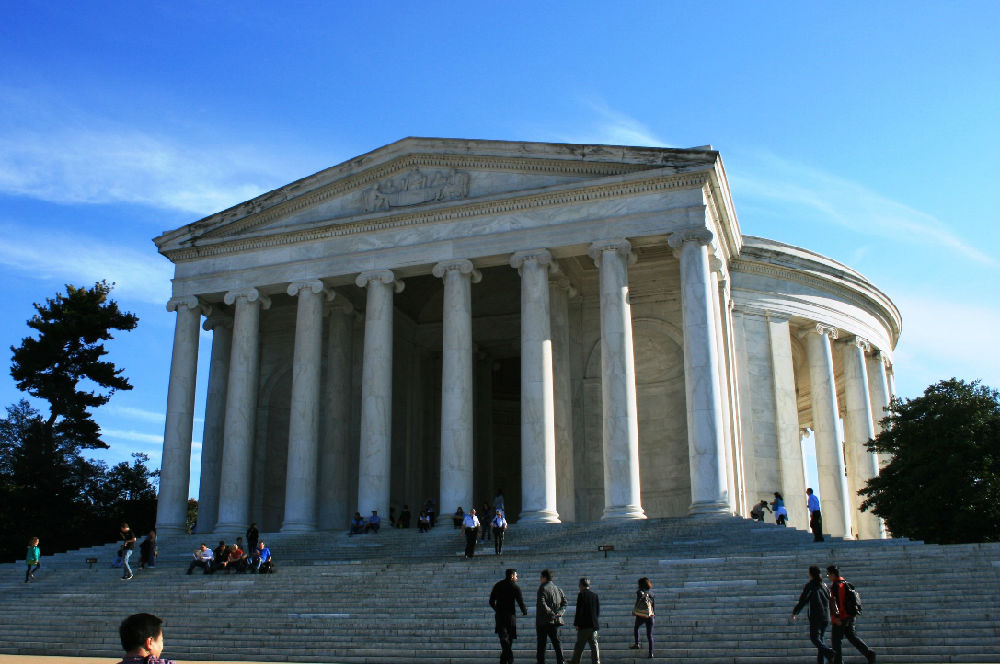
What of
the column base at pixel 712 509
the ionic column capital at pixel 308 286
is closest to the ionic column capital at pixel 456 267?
the ionic column capital at pixel 308 286

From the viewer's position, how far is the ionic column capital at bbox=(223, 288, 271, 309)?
39.8 m

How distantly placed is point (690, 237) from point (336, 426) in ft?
56.5

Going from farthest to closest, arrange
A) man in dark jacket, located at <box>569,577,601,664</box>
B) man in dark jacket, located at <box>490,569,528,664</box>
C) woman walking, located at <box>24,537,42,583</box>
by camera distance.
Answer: woman walking, located at <box>24,537,42,583</box>
man in dark jacket, located at <box>569,577,601,664</box>
man in dark jacket, located at <box>490,569,528,664</box>

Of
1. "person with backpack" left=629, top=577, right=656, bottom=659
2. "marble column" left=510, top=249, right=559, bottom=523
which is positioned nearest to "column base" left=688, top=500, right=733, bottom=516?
"marble column" left=510, top=249, right=559, bottom=523

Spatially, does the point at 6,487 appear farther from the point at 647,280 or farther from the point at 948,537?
the point at 948,537

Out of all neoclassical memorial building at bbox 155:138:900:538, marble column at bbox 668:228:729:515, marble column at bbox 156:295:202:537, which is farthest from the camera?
marble column at bbox 156:295:202:537

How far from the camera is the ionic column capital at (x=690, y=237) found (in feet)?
111

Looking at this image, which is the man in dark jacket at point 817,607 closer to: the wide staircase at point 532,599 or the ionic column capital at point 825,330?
the wide staircase at point 532,599

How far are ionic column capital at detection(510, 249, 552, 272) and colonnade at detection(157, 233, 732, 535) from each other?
0.05 metres

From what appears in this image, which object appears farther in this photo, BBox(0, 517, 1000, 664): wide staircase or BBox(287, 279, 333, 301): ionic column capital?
BBox(287, 279, 333, 301): ionic column capital

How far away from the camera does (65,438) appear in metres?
47.2

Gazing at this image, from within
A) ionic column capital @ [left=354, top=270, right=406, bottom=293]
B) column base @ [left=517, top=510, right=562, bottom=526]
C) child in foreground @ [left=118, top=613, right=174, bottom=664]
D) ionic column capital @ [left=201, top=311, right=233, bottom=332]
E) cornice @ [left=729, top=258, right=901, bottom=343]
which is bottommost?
child in foreground @ [left=118, top=613, right=174, bottom=664]

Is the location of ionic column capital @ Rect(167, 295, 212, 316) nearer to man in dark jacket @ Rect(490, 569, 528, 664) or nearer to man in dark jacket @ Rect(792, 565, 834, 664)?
man in dark jacket @ Rect(490, 569, 528, 664)

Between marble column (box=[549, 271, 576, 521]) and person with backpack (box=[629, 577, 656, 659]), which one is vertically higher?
marble column (box=[549, 271, 576, 521])
